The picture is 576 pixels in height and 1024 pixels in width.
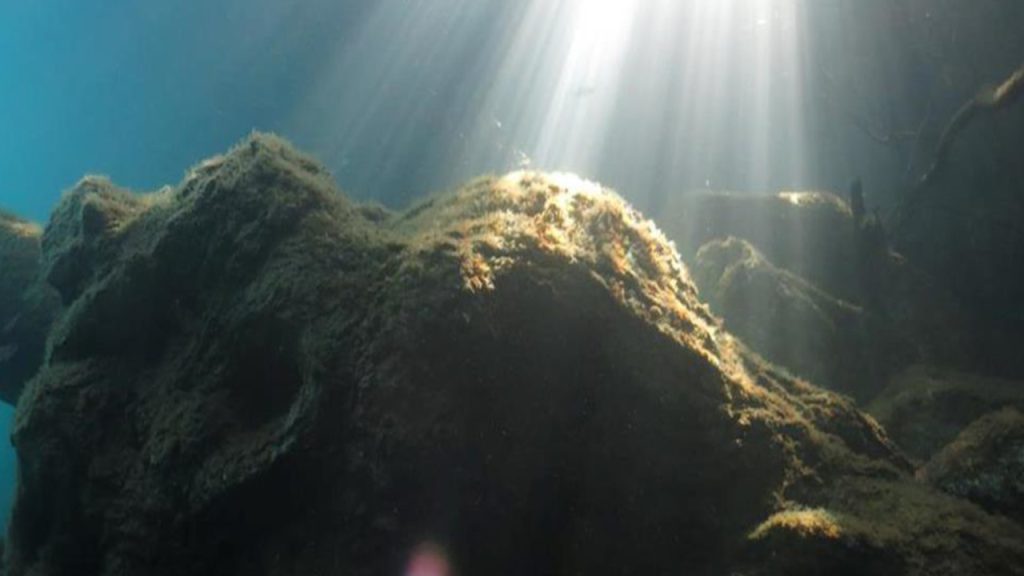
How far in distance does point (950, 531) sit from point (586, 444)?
6.19ft

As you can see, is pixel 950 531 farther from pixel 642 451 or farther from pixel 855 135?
pixel 855 135

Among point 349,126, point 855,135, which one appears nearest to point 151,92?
point 349,126

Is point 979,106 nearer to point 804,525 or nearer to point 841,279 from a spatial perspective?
point 841,279

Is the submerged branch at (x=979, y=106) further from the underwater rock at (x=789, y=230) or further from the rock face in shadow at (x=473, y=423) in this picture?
the rock face in shadow at (x=473, y=423)

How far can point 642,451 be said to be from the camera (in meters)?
3.69

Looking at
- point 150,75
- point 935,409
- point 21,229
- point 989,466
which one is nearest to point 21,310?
point 21,229

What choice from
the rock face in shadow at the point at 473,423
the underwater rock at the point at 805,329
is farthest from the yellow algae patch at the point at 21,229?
the underwater rock at the point at 805,329

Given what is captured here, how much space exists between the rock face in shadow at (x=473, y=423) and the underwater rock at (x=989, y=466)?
292 mm

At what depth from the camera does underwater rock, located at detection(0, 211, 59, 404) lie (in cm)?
987

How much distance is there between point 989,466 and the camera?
3781 mm

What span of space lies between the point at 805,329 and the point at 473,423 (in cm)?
633

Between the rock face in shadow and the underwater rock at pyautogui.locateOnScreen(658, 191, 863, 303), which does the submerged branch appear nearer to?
the underwater rock at pyautogui.locateOnScreen(658, 191, 863, 303)

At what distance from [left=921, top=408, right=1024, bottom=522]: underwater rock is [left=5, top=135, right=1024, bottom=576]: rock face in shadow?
29 cm

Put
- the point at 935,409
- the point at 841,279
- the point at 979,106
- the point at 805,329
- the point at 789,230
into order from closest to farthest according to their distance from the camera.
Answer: the point at 935,409
the point at 805,329
the point at 979,106
the point at 841,279
the point at 789,230
